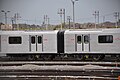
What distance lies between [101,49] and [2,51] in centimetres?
788

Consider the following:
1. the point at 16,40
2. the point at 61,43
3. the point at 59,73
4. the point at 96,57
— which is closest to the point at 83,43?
the point at 96,57

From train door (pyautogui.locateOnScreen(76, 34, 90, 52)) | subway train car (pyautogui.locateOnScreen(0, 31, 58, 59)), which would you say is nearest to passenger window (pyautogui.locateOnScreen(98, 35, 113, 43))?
train door (pyautogui.locateOnScreen(76, 34, 90, 52))

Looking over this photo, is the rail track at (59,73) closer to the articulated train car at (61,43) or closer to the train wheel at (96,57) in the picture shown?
the articulated train car at (61,43)

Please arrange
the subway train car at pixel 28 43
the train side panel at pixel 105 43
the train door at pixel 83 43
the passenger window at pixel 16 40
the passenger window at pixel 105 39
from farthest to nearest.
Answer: the passenger window at pixel 16 40, the subway train car at pixel 28 43, the train door at pixel 83 43, the passenger window at pixel 105 39, the train side panel at pixel 105 43

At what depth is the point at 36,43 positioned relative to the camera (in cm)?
1883

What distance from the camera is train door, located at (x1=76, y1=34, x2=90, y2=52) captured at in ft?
59.9

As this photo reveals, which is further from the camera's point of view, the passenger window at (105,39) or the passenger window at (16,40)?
the passenger window at (16,40)

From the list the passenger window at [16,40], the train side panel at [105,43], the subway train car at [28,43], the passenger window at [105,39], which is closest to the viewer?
the train side panel at [105,43]

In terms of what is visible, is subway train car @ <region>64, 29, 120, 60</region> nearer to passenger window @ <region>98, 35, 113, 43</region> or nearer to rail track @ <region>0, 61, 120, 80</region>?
passenger window @ <region>98, 35, 113, 43</region>

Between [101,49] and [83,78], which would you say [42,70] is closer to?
[83,78]

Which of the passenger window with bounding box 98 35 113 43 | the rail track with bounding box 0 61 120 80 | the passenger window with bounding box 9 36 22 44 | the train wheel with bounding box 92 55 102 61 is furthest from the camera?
the passenger window with bounding box 9 36 22 44

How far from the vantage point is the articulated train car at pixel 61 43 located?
18141 millimetres

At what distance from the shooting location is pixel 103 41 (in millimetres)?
18203

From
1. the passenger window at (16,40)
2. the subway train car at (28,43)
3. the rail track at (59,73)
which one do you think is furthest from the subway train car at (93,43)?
the rail track at (59,73)
